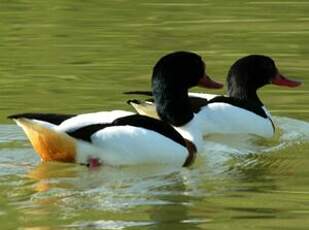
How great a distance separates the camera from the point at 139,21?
71.6 feet

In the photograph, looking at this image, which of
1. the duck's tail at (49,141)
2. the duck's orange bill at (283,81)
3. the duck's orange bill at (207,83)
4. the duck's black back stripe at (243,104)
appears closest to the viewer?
the duck's tail at (49,141)

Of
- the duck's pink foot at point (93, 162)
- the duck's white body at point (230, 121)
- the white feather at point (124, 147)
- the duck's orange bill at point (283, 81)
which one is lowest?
the duck's white body at point (230, 121)

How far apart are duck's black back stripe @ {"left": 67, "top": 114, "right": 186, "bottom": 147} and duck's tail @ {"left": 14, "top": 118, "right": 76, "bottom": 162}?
4.0 inches

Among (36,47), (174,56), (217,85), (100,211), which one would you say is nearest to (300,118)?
(217,85)

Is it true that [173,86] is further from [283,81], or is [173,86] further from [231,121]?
[283,81]

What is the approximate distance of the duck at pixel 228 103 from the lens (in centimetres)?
1305

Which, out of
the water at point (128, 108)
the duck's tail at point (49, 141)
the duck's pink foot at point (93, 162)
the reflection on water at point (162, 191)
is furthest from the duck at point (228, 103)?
the duck's tail at point (49, 141)

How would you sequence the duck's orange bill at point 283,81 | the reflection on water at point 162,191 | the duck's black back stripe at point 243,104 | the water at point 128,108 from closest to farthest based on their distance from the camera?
1. the reflection on water at point 162,191
2. the water at point 128,108
3. the duck's black back stripe at point 243,104
4. the duck's orange bill at point 283,81

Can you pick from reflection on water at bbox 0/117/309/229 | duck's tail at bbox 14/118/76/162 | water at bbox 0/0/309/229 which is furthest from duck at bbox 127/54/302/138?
duck's tail at bbox 14/118/76/162

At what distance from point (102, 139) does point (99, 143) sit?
6 cm

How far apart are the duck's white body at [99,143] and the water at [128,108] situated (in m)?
0.11

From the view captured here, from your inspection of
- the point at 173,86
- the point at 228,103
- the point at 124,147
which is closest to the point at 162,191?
the point at 124,147

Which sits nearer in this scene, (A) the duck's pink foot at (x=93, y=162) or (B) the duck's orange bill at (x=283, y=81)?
(A) the duck's pink foot at (x=93, y=162)

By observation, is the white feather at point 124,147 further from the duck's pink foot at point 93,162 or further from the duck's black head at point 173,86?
the duck's black head at point 173,86
